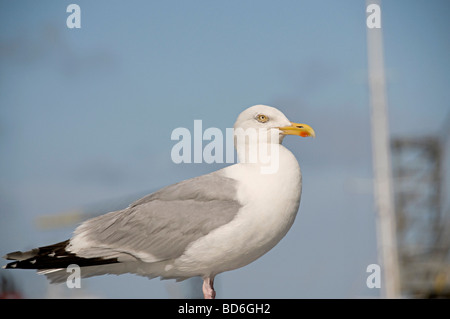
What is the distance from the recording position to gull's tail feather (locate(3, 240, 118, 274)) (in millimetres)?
4113

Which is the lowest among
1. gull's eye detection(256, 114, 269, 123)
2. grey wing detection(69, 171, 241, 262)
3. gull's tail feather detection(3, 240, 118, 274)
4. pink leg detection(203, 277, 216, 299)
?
pink leg detection(203, 277, 216, 299)

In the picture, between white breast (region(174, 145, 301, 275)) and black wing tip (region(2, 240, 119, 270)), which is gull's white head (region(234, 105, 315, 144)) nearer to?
white breast (region(174, 145, 301, 275))

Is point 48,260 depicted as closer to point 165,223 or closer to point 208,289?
point 165,223

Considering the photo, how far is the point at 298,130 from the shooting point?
430 cm

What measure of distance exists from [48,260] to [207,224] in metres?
1.18

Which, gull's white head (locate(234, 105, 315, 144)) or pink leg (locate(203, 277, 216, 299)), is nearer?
pink leg (locate(203, 277, 216, 299))

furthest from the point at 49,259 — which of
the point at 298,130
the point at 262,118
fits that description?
the point at 298,130

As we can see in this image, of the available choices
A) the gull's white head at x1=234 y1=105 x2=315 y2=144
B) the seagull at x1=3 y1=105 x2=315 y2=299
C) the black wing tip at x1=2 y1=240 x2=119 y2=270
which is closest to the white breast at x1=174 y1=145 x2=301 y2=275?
the seagull at x1=3 y1=105 x2=315 y2=299

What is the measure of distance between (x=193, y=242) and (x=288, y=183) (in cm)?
80

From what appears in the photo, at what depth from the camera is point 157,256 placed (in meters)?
4.14

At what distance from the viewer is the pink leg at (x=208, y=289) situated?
416 cm

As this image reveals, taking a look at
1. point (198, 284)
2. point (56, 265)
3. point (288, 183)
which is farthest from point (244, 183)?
point (56, 265)

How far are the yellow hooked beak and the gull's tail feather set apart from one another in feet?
5.15

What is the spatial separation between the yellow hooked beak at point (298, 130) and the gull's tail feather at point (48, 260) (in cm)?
157
